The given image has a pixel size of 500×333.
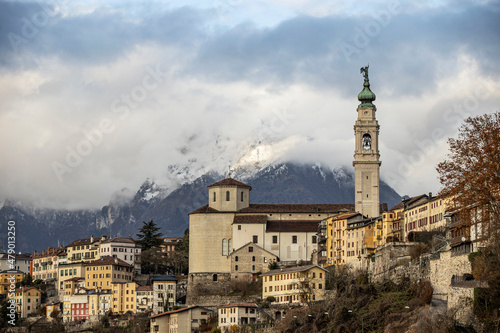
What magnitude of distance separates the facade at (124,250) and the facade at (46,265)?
314 inches

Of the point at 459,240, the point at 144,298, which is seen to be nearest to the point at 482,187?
the point at 459,240

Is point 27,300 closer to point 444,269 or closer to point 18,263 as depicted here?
point 18,263

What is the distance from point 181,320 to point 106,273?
22.4 m

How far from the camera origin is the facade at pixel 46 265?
5202 inches

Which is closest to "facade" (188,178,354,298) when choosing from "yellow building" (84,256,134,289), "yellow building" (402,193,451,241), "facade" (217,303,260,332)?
"yellow building" (84,256,134,289)

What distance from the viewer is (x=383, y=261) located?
84.8 meters

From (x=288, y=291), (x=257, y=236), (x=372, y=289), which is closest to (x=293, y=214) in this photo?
(x=257, y=236)

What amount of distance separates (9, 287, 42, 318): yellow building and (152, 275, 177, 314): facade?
15.6m

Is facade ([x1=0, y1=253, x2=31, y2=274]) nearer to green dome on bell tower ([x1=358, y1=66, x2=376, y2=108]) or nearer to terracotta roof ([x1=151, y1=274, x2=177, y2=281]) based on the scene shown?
terracotta roof ([x1=151, y1=274, x2=177, y2=281])

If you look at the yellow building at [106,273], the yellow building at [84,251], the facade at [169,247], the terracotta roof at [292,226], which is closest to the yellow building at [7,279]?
the yellow building at [84,251]

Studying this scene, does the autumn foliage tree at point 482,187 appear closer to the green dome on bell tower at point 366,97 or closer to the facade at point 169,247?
the green dome on bell tower at point 366,97

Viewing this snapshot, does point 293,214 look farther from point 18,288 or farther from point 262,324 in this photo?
point 18,288

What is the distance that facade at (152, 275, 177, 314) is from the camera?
112062 millimetres

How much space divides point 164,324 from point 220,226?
51.7ft
